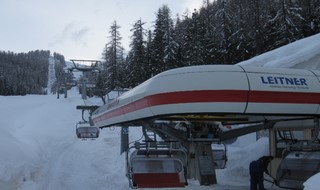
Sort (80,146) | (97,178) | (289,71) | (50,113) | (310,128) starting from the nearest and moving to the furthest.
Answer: (289,71)
(310,128)
(97,178)
(80,146)
(50,113)

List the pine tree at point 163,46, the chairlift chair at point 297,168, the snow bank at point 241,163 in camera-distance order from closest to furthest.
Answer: the chairlift chair at point 297,168 → the snow bank at point 241,163 → the pine tree at point 163,46

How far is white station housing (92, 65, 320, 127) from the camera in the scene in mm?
8594

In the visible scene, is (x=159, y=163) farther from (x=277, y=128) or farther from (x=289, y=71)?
(x=277, y=128)

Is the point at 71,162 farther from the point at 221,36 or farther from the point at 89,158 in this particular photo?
the point at 221,36

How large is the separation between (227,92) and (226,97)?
97mm

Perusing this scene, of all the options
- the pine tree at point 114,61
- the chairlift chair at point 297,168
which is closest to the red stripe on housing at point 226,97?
the chairlift chair at point 297,168

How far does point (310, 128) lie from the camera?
17.0 metres

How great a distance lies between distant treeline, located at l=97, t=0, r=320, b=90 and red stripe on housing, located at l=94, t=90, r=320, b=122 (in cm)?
3855

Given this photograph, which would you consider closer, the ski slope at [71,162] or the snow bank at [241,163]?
the ski slope at [71,162]

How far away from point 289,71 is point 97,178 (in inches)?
426

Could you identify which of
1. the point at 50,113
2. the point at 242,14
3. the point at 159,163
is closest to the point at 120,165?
the point at 159,163

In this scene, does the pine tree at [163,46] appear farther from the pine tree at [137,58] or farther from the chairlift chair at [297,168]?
the chairlift chair at [297,168]

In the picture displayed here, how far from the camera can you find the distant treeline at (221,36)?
49125mm

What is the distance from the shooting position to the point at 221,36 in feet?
189
